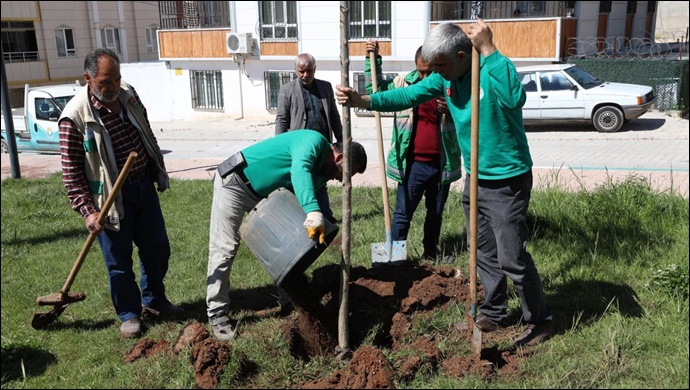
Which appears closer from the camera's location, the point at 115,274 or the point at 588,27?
the point at 115,274

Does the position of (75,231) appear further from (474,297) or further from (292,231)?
(474,297)

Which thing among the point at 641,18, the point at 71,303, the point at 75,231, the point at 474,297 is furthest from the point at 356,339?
the point at 641,18

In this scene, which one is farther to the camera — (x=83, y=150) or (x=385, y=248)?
(x=385, y=248)

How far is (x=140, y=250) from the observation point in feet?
15.8

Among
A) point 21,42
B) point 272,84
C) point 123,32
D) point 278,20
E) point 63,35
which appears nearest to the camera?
point 278,20

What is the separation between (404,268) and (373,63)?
1.70 m

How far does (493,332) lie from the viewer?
4.32 meters

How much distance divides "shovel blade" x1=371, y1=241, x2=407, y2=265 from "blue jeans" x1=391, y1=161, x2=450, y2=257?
0.47 ft

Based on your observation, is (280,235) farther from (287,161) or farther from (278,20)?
(278,20)

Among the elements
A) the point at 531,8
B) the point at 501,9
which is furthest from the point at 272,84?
the point at 531,8

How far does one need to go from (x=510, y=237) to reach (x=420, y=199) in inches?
65.9

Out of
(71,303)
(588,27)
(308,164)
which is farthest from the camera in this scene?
(588,27)

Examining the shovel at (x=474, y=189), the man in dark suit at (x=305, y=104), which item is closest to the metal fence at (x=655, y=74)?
the man in dark suit at (x=305, y=104)

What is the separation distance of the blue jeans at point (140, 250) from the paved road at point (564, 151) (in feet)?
14.1
